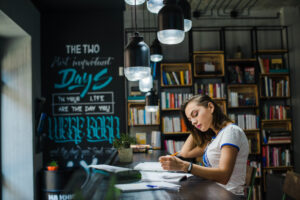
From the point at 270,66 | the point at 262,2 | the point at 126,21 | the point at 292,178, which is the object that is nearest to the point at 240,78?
the point at 270,66

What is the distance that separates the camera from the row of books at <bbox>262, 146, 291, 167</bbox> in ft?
16.8

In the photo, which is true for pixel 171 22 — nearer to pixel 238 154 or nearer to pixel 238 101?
A: pixel 238 154

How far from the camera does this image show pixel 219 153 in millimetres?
1902

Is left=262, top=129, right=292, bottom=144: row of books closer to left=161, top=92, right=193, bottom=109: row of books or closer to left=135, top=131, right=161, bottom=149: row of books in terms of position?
left=161, top=92, right=193, bottom=109: row of books

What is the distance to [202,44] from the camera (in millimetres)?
5492

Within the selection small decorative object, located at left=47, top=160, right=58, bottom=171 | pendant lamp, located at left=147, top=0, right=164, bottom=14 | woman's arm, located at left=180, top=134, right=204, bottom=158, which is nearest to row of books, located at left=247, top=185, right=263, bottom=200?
woman's arm, located at left=180, top=134, right=204, bottom=158

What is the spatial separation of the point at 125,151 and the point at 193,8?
3.66 m

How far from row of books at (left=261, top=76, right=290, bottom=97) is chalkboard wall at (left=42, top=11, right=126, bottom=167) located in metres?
2.55

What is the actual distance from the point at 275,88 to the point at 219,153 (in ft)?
12.6

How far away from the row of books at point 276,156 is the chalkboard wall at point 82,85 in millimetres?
2557

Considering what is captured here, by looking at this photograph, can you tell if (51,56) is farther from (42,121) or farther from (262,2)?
(262,2)

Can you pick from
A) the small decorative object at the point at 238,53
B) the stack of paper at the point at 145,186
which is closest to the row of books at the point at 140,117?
the small decorative object at the point at 238,53

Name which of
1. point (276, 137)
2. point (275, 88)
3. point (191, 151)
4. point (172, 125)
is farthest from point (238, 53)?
point (191, 151)

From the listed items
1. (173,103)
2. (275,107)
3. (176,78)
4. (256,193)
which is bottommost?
(256,193)
